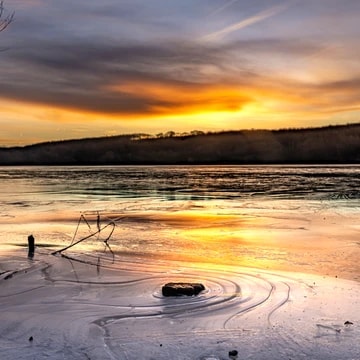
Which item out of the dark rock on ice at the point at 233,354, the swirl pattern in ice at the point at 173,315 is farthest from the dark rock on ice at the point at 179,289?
the dark rock on ice at the point at 233,354

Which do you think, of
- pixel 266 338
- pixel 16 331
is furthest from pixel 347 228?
pixel 16 331

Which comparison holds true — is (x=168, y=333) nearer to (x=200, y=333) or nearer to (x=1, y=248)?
(x=200, y=333)

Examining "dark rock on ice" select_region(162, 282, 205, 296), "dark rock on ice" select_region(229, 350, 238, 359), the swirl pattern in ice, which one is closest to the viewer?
"dark rock on ice" select_region(229, 350, 238, 359)

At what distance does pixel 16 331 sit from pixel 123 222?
16125 mm

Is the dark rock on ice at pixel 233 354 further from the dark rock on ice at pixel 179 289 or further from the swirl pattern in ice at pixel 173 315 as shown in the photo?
the dark rock on ice at pixel 179 289

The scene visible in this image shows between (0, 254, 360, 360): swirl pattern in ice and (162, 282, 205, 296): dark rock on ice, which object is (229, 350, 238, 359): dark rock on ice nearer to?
(0, 254, 360, 360): swirl pattern in ice

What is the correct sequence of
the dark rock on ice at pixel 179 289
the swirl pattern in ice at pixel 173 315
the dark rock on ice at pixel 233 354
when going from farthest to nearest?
the dark rock on ice at pixel 179 289 → the swirl pattern in ice at pixel 173 315 → the dark rock on ice at pixel 233 354

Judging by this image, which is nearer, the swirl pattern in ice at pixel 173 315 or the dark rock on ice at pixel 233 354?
the dark rock on ice at pixel 233 354

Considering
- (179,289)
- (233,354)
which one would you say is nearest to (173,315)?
(179,289)

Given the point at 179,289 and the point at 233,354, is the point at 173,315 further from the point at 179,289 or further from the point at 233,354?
the point at 233,354

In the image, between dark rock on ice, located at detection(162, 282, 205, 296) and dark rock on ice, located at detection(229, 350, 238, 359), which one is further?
dark rock on ice, located at detection(162, 282, 205, 296)

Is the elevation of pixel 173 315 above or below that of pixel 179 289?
below

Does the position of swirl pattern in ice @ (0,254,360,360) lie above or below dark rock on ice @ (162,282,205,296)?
below

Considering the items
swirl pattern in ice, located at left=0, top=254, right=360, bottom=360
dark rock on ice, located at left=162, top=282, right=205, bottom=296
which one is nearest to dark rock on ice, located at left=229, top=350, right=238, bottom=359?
swirl pattern in ice, located at left=0, top=254, right=360, bottom=360
